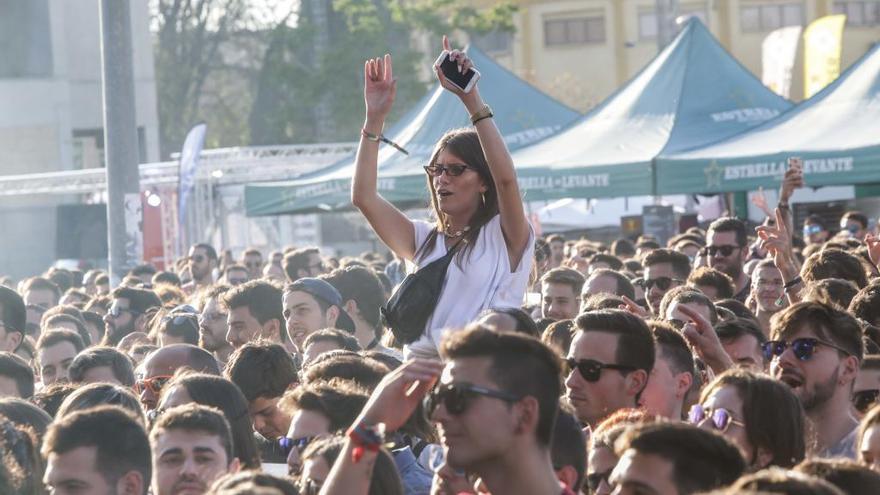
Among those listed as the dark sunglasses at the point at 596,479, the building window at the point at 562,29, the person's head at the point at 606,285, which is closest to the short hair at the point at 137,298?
the person's head at the point at 606,285

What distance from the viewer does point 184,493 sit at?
18.8 ft

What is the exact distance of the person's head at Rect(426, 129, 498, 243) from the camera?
6164 millimetres

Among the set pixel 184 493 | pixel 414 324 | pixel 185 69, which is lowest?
pixel 184 493

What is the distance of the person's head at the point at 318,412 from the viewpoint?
6.15 metres

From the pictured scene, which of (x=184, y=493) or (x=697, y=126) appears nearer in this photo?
(x=184, y=493)

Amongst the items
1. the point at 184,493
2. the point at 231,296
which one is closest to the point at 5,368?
the point at 231,296

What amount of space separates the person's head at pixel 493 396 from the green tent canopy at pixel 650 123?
13.3m

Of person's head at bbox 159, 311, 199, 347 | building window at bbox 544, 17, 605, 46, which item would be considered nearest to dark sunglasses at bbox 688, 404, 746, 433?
person's head at bbox 159, 311, 199, 347

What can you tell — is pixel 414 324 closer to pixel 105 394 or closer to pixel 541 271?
pixel 105 394

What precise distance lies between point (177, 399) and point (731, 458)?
9.71ft

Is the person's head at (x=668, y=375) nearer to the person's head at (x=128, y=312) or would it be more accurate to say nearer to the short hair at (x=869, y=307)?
the short hair at (x=869, y=307)

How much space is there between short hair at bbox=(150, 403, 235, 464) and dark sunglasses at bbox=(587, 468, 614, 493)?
1334 millimetres

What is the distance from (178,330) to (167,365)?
2420 millimetres

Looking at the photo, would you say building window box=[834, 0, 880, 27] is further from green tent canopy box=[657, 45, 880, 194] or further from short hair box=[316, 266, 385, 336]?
short hair box=[316, 266, 385, 336]
